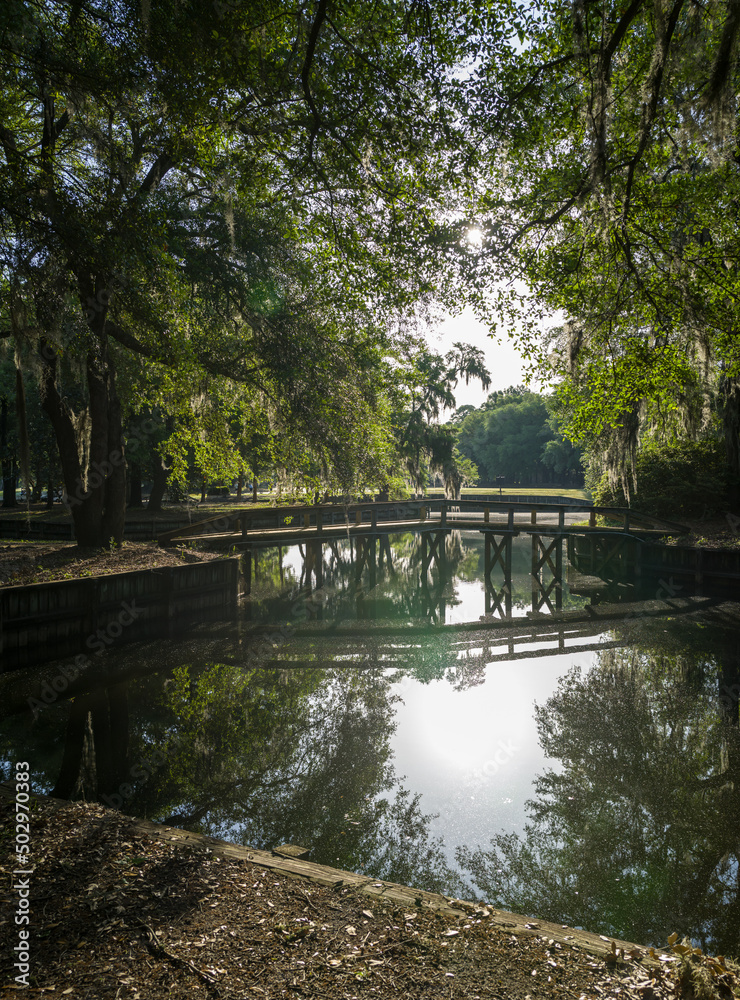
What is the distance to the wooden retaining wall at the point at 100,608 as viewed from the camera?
10859mm

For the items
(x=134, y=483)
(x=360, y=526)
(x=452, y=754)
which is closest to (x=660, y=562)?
(x=360, y=526)

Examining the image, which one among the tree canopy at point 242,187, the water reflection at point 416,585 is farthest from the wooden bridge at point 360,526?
the tree canopy at point 242,187

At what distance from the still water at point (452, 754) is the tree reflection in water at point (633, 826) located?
23 millimetres

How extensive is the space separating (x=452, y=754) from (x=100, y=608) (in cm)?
808

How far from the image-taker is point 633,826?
5.94m

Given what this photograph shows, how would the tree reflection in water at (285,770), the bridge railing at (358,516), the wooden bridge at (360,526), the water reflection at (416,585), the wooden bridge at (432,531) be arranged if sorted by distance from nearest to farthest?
the tree reflection in water at (285,770)
the water reflection at (416,585)
the wooden bridge at (360,526)
the wooden bridge at (432,531)
the bridge railing at (358,516)

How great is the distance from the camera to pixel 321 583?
23156 mm

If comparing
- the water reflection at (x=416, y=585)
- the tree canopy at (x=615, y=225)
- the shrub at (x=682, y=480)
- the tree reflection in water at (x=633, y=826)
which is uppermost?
the tree canopy at (x=615, y=225)

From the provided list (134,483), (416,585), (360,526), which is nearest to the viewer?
(416,585)

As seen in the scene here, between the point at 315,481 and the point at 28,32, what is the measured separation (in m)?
8.21

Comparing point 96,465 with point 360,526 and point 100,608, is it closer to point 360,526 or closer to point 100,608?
point 100,608

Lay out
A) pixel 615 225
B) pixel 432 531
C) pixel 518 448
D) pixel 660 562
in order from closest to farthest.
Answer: pixel 615 225
pixel 660 562
pixel 432 531
pixel 518 448

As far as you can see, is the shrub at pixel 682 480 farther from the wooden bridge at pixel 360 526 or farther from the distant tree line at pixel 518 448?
the distant tree line at pixel 518 448

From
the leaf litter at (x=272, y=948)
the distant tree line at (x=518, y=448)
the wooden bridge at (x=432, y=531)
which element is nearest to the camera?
the leaf litter at (x=272, y=948)
